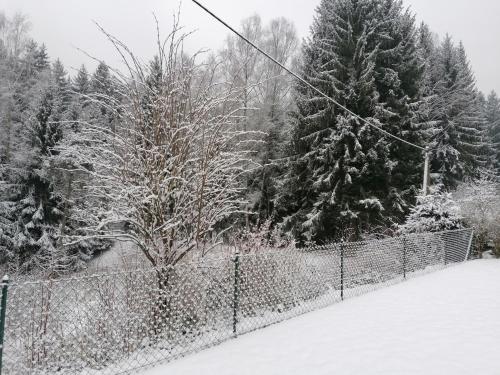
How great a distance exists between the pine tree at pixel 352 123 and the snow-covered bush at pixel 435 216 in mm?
1859

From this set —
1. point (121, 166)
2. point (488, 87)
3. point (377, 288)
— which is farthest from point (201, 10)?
point (488, 87)

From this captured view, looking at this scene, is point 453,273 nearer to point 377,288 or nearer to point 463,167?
point 377,288

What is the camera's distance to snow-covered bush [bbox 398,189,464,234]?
43.7 feet

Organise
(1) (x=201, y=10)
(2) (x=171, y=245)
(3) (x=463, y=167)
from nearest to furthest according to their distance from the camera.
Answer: (1) (x=201, y=10) → (2) (x=171, y=245) → (3) (x=463, y=167)

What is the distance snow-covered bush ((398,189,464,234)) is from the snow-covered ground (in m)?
6.35

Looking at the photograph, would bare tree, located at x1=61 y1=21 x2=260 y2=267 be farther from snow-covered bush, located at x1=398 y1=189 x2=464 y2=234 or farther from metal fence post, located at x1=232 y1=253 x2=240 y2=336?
snow-covered bush, located at x1=398 y1=189 x2=464 y2=234

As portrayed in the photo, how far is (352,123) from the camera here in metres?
16.6

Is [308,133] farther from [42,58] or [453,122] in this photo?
[42,58]

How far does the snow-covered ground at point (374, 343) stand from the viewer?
3.98m

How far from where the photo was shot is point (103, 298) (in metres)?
3.98

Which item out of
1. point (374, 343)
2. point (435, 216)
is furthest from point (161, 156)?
point (435, 216)

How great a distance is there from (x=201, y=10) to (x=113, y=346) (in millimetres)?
3943

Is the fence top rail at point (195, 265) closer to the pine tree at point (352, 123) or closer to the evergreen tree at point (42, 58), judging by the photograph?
the pine tree at point (352, 123)

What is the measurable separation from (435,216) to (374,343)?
1014 cm
